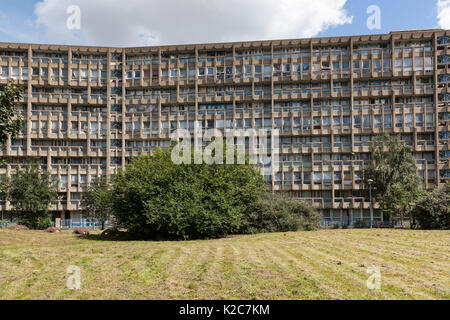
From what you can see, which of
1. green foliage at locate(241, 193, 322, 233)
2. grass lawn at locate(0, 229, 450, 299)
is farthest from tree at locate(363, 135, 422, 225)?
grass lawn at locate(0, 229, 450, 299)

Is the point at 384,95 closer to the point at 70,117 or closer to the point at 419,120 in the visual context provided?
the point at 419,120

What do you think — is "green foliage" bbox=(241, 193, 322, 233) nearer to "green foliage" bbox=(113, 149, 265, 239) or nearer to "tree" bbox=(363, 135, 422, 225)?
"green foliage" bbox=(113, 149, 265, 239)

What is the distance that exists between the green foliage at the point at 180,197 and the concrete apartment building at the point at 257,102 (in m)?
31.8

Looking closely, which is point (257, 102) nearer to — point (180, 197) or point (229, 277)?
point (180, 197)

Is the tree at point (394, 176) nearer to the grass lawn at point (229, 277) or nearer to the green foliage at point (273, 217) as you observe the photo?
the green foliage at point (273, 217)

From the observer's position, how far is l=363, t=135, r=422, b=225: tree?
4392cm

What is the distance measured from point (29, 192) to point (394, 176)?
45869 mm

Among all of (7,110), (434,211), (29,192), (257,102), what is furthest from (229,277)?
(257,102)

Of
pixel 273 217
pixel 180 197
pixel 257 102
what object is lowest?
pixel 273 217

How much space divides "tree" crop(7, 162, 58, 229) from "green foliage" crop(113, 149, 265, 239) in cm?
1789

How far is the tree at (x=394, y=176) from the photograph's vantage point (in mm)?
43922

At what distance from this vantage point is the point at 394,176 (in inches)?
1811

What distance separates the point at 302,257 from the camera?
1571 centimetres
